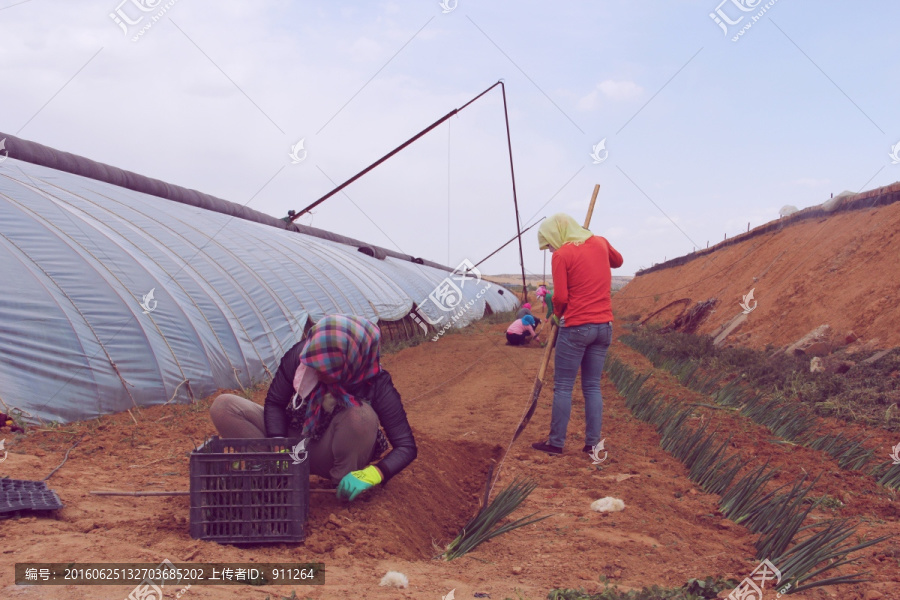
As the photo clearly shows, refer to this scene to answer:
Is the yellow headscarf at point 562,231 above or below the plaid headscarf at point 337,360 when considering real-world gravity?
above

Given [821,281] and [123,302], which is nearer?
[123,302]

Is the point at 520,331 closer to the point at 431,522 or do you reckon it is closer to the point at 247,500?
the point at 431,522

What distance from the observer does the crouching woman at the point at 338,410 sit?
2832 millimetres

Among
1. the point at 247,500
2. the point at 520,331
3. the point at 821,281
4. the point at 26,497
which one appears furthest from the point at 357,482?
the point at 821,281

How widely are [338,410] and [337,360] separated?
1.08 feet

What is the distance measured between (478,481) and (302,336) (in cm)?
464

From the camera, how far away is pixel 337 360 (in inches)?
110

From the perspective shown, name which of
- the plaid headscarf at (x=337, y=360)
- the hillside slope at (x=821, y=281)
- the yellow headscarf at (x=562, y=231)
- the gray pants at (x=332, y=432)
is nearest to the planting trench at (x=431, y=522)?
the gray pants at (x=332, y=432)

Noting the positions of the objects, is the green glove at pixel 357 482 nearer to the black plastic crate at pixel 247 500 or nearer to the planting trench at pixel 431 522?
the planting trench at pixel 431 522

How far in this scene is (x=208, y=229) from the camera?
8.72 meters

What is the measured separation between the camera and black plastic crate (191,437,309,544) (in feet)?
8.01

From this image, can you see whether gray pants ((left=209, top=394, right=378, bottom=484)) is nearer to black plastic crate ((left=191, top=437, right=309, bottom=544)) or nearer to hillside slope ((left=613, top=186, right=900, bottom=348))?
black plastic crate ((left=191, top=437, right=309, bottom=544))

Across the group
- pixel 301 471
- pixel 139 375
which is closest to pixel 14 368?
pixel 139 375

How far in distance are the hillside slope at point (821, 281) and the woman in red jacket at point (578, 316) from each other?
4.45m
